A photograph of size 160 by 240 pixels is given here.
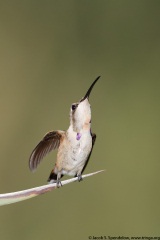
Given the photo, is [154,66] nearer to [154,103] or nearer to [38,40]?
[154,103]

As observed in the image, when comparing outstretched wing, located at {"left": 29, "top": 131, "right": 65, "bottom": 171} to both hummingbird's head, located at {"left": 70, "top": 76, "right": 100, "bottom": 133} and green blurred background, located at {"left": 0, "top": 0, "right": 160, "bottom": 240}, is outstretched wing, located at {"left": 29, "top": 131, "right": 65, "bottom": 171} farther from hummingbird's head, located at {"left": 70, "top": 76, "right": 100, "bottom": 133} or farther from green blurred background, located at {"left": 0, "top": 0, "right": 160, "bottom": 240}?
green blurred background, located at {"left": 0, "top": 0, "right": 160, "bottom": 240}

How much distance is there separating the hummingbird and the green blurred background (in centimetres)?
79

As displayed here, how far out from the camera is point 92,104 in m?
2.33

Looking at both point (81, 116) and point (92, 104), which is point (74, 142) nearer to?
point (81, 116)

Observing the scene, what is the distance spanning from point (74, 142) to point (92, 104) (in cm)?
106

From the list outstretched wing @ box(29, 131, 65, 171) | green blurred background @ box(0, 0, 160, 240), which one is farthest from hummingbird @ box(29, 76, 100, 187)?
green blurred background @ box(0, 0, 160, 240)

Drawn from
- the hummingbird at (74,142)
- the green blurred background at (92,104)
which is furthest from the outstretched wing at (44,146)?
the green blurred background at (92,104)

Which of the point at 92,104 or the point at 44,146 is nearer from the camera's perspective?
the point at 44,146

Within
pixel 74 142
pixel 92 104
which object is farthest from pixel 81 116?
pixel 92 104

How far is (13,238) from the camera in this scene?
2.07 m

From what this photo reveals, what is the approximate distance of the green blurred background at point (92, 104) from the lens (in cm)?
217

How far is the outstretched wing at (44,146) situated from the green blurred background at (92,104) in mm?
765

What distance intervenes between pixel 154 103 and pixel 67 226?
2.57 feet

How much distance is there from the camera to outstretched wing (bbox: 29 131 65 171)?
1209mm
